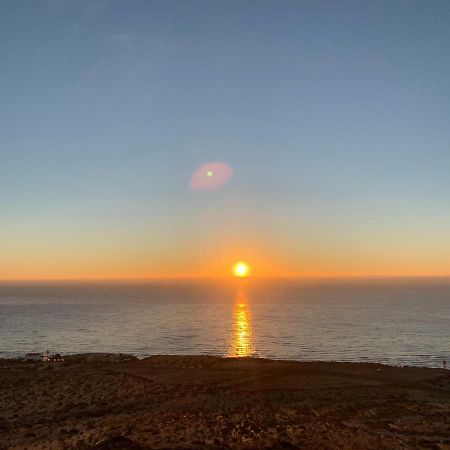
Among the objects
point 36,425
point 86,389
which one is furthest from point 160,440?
point 86,389

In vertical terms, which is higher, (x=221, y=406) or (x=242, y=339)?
(x=221, y=406)

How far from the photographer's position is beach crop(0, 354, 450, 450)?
2373 centimetres

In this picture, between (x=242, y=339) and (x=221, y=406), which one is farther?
(x=242, y=339)

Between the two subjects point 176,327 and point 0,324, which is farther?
point 0,324

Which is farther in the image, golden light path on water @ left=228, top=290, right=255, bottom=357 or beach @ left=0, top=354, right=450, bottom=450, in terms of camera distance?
golden light path on water @ left=228, top=290, right=255, bottom=357

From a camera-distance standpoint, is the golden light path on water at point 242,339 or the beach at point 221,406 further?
the golden light path on water at point 242,339

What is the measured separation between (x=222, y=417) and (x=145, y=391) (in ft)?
34.9

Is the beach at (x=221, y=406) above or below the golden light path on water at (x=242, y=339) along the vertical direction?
above

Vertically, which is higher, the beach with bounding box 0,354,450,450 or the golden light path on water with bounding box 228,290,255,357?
the beach with bounding box 0,354,450,450

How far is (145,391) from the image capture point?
3644 cm

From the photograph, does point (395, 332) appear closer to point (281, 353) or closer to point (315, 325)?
point (315, 325)

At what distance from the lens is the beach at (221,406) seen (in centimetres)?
2373

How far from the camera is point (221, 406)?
31.8m

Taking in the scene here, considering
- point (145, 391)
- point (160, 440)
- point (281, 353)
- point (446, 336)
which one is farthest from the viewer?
point (446, 336)
